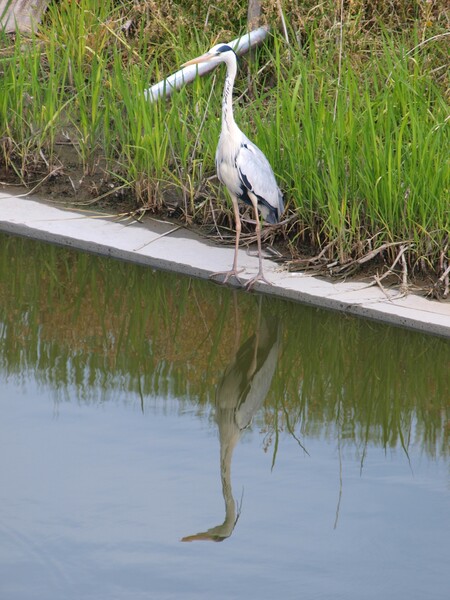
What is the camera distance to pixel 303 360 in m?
5.48

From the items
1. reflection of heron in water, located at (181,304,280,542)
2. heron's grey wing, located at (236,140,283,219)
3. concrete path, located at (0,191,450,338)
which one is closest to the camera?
reflection of heron in water, located at (181,304,280,542)

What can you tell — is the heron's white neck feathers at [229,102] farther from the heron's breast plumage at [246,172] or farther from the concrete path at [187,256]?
the concrete path at [187,256]

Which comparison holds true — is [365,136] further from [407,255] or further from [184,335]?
[184,335]

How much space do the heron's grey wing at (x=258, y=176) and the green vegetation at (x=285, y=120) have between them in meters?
0.27

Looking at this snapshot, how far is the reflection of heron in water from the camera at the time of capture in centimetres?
408

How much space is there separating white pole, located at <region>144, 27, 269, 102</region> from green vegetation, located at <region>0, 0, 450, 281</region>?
9 cm

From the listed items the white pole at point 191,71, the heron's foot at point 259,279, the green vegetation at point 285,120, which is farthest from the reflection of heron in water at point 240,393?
the white pole at point 191,71

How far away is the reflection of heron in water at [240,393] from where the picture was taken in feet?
13.4

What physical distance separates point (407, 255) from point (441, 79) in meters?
1.90

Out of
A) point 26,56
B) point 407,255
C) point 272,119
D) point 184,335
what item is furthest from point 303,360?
point 26,56

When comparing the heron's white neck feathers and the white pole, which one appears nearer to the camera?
the heron's white neck feathers

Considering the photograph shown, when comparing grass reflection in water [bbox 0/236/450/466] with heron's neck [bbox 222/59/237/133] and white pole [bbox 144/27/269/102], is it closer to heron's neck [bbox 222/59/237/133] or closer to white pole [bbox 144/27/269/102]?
heron's neck [bbox 222/59/237/133]

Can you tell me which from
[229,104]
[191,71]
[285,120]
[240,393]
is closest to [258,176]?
[229,104]

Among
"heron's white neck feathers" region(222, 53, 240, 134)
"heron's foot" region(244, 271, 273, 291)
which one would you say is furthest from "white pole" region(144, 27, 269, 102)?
"heron's foot" region(244, 271, 273, 291)
